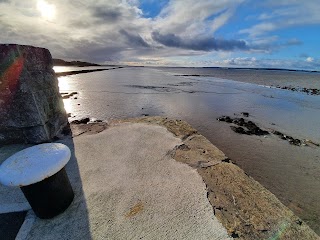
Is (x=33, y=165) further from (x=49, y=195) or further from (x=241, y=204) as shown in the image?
(x=241, y=204)

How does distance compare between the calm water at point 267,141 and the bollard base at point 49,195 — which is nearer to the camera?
the bollard base at point 49,195

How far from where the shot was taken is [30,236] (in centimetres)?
248

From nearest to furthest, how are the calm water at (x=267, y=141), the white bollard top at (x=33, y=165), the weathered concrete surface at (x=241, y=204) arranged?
1. the white bollard top at (x=33, y=165)
2. the weathered concrete surface at (x=241, y=204)
3. the calm water at (x=267, y=141)

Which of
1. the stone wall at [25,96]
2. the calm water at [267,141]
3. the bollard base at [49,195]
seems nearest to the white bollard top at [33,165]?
the bollard base at [49,195]

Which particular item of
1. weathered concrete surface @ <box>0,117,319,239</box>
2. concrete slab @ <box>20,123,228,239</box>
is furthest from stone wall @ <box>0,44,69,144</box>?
concrete slab @ <box>20,123,228,239</box>

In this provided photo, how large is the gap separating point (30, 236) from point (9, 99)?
3.15 meters

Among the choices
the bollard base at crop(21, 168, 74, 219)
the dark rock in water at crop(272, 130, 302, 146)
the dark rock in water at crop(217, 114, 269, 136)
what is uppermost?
the bollard base at crop(21, 168, 74, 219)

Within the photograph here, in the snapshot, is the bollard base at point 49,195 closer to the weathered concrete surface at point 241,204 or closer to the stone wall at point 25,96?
the weathered concrete surface at point 241,204

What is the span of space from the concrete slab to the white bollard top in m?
0.77

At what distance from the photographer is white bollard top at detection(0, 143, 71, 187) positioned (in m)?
2.33

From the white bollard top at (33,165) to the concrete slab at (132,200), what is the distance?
771 mm

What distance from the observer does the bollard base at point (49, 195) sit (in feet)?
8.40

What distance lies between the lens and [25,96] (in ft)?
14.1

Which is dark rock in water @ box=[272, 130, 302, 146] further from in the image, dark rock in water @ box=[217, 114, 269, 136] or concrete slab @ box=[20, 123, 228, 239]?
concrete slab @ box=[20, 123, 228, 239]
